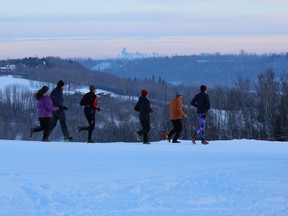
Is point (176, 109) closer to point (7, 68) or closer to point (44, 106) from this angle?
point (44, 106)

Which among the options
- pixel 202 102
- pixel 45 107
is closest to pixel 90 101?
pixel 45 107

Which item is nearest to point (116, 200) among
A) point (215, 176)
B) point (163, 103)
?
point (215, 176)

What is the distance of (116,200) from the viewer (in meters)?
8.15

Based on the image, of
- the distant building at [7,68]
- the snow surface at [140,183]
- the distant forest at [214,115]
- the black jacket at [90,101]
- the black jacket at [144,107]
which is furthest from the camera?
the distant building at [7,68]

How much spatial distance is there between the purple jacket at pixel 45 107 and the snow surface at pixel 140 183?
212 centimetres

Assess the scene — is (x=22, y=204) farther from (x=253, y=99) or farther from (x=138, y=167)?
(x=253, y=99)

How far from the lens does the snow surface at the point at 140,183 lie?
7.77 meters

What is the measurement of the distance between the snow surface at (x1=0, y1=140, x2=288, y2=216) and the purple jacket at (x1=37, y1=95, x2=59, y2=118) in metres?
2.12

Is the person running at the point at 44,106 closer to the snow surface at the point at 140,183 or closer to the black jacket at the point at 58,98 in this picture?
the black jacket at the point at 58,98

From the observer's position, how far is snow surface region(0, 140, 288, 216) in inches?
306

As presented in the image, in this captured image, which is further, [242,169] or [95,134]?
[95,134]

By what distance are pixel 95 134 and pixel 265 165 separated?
60.1 metres

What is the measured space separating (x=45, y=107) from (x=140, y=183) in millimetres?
6654

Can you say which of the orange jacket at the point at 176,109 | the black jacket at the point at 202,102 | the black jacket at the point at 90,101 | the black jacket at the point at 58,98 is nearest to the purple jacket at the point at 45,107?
the black jacket at the point at 58,98
